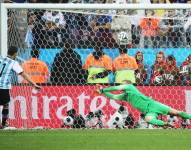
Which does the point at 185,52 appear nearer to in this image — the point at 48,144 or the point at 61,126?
the point at 61,126

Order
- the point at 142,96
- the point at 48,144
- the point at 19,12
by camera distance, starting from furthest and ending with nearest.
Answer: the point at 19,12
the point at 142,96
the point at 48,144

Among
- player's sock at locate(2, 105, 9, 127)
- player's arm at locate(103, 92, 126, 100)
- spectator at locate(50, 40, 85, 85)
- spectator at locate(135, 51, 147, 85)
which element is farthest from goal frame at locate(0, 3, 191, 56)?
player's arm at locate(103, 92, 126, 100)

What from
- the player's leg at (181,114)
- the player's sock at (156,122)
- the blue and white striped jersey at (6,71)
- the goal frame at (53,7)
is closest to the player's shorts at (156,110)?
the player's leg at (181,114)

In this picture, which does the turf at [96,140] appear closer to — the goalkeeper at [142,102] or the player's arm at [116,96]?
the goalkeeper at [142,102]

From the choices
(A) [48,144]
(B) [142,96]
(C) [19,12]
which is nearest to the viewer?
(A) [48,144]

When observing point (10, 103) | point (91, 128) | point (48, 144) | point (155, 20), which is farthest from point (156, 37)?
point (48, 144)

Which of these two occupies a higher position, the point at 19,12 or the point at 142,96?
the point at 19,12

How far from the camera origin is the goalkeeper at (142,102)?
46.4ft

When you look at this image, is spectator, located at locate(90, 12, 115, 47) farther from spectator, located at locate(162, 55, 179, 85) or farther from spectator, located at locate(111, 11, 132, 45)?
spectator, located at locate(162, 55, 179, 85)

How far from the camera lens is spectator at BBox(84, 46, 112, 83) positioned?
49.0 feet

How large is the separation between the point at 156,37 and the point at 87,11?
1574mm

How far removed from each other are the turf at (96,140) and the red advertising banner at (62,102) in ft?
5.17

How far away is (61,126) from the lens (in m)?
14.9

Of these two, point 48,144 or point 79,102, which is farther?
point 79,102
